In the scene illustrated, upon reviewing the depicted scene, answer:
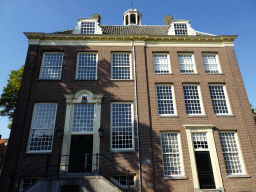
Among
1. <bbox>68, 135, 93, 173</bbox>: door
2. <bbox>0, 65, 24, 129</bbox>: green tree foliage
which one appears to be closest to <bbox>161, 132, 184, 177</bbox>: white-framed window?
<bbox>68, 135, 93, 173</bbox>: door

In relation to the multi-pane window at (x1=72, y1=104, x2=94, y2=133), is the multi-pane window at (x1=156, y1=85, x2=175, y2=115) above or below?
above

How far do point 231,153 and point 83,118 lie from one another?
1056cm

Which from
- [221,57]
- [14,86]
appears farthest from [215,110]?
[14,86]

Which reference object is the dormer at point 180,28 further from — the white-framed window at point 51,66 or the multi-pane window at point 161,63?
the white-framed window at point 51,66

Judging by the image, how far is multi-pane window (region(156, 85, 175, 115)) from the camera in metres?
12.4

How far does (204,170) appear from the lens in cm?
1097

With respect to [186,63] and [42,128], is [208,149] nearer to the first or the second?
[186,63]

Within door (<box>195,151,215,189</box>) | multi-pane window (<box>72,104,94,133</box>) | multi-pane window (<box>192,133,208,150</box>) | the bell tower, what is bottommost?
door (<box>195,151,215,189</box>)

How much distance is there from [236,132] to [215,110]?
202 cm

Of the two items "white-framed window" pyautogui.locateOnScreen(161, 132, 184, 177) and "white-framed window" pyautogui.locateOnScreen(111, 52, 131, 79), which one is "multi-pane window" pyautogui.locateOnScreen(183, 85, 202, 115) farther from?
"white-framed window" pyautogui.locateOnScreen(111, 52, 131, 79)

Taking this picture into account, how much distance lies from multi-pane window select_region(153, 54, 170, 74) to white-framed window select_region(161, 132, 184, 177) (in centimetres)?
513

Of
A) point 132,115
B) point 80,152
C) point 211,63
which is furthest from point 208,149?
point 80,152

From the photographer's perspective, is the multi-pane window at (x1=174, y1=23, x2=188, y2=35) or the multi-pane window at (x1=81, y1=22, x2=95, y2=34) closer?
the multi-pane window at (x1=81, y1=22, x2=95, y2=34)

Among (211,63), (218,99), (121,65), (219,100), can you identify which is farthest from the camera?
(211,63)
